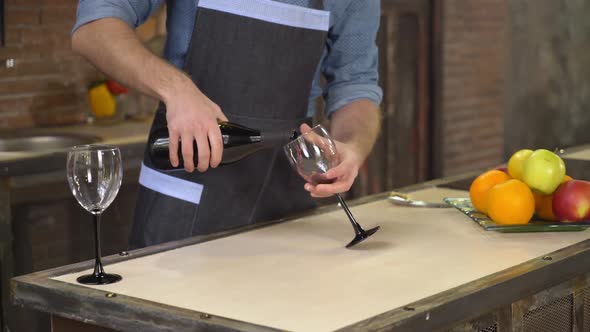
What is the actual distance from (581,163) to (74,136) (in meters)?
1.98

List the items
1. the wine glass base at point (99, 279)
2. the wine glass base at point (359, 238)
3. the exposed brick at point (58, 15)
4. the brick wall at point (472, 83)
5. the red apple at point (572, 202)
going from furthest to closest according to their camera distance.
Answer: the brick wall at point (472, 83) < the exposed brick at point (58, 15) < the red apple at point (572, 202) < the wine glass base at point (359, 238) < the wine glass base at point (99, 279)

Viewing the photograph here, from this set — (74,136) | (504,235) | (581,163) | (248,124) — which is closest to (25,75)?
(74,136)

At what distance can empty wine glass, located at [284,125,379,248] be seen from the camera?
5.93ft

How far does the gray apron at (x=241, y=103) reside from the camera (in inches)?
90.4

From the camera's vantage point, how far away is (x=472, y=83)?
643 cm

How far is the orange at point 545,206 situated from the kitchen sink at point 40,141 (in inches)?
80.3

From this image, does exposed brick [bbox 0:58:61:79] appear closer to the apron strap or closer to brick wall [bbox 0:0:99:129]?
brick wall [bbox 0:0:99:129]

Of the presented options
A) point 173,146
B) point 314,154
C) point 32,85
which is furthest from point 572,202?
point 32,85

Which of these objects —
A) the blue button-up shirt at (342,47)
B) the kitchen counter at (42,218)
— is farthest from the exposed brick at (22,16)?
the blue button-up shirt at (342,47)

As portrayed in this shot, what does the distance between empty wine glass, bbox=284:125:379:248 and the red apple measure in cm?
45

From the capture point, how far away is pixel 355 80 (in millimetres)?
2539

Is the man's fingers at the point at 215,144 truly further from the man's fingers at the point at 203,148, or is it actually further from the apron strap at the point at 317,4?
the apron strap at the point at 317,4

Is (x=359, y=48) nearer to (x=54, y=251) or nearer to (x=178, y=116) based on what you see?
(x=178, y=116)

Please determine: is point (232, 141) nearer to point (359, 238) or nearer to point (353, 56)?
point (359, 238)
